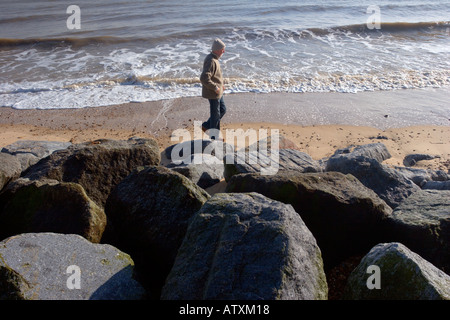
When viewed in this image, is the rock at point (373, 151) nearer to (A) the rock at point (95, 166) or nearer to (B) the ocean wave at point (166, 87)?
(A) the rock at point (95, 166)

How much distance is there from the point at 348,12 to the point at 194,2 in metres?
8.43

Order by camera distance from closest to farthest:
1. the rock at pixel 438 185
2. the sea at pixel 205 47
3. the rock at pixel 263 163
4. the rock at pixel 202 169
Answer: the rock at pixel 263 163
the rock at pixel 202 169
the rock at pixel 438 185
the sea at pixel 205 47

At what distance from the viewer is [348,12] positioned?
20203 mm

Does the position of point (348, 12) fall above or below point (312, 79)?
above

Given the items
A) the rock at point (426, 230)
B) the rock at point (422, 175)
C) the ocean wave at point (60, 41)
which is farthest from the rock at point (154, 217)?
the ocean wave at point (60, 41)

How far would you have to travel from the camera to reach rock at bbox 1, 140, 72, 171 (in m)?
5.11

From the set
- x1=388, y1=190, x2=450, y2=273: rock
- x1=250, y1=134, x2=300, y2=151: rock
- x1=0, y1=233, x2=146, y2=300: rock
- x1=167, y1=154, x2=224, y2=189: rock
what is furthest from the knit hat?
x1=0, y1=233, x2=146, y2=300: rock

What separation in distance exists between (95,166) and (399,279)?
3111 mm

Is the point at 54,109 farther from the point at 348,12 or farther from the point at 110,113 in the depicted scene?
the point at 348,12

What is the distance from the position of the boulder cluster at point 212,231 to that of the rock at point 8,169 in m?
0.02

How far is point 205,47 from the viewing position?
47.8ft

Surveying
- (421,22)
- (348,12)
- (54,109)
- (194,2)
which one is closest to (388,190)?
(54,109)

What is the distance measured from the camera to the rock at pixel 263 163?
482cm

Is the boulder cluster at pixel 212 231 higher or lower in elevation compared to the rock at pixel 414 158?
higher
